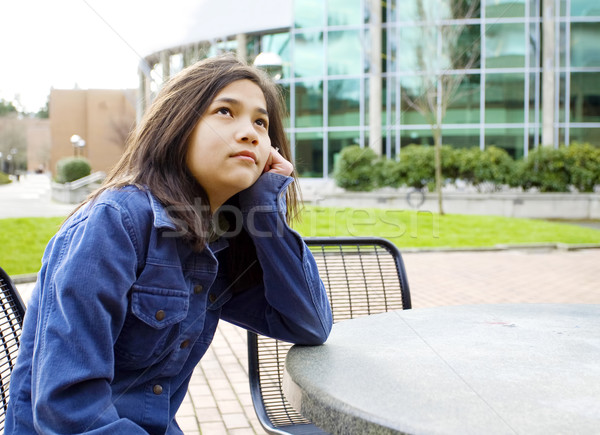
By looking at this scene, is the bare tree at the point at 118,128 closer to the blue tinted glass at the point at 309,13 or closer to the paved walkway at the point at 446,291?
the blue tinted glass at the point at 309,13

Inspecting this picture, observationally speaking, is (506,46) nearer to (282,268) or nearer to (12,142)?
(282,268)

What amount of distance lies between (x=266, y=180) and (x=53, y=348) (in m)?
0.74

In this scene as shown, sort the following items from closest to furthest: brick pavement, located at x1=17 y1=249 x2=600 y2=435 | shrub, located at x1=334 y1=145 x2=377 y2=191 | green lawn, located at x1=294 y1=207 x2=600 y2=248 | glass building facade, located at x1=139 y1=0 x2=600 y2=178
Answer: brick pavement, located at x1=17 y1=249 x2=600 y2=435 < green lawn, located at x1=294 y1=207 x2=600 y2=248 < shrub, located at x1=334 y1=145 x2=377 y2=191 < glass building facade, located at x1=139 y1=0 x2=600 y2=178

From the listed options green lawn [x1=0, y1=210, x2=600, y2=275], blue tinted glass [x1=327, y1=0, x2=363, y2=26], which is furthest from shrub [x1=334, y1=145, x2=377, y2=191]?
blue tinted glass [x1=327, y1=0, x2=363, y2=26]

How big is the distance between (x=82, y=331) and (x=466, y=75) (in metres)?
20.4

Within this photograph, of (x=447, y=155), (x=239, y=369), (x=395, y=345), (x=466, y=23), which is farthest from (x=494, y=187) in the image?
(x=395, y=345)

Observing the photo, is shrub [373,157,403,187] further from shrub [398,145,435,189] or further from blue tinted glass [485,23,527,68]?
blue tinted glass [485,23,527,68]

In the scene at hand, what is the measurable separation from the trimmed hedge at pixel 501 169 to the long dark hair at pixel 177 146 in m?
15.4

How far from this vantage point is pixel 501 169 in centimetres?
1722

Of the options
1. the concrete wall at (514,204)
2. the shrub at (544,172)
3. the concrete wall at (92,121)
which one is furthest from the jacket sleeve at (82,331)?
the concrete wall at (92,121)

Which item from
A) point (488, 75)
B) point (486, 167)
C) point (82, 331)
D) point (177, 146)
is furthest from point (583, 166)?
point (82, 331)

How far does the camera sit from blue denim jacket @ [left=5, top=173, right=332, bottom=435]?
114cm

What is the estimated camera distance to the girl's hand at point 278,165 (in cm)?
176

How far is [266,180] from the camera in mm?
1682
